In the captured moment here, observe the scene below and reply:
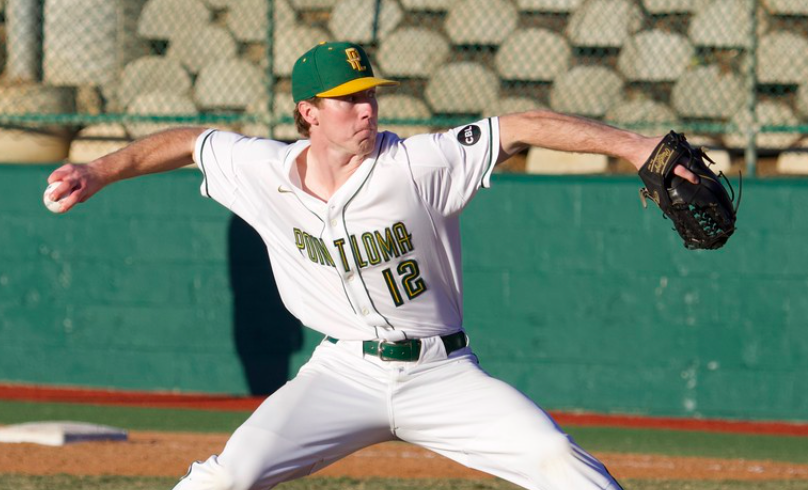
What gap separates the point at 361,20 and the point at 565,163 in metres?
2.28

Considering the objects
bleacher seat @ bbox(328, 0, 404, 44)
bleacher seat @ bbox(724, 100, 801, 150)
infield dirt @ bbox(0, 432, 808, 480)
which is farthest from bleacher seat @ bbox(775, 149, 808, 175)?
bleacher seat @ bbox(328, 0, 404, 44)

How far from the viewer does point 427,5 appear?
1056 cm

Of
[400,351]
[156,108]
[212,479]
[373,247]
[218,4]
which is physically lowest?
[212,479]

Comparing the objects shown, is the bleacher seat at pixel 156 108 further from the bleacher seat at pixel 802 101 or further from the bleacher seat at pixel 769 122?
the bleacher seat at pixel 802 101

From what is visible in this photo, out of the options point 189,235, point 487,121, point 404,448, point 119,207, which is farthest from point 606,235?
point 487,121

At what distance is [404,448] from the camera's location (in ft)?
25.3

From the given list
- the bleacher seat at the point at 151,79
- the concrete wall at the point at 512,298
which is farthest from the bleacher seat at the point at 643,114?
the bleacher seat at the point at 151,79

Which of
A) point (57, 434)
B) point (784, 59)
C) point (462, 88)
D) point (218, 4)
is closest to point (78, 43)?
point (218, 4)

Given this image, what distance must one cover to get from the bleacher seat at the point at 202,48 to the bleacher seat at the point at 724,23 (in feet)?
13.8

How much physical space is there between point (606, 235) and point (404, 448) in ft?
7.65

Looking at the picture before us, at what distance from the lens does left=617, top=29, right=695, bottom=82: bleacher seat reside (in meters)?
10.1

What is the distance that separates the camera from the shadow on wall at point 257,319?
30.7 feet

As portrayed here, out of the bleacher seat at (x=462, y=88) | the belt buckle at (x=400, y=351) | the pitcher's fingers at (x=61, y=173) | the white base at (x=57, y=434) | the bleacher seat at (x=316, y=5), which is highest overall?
the bleacher seat at (x=316, y=5)

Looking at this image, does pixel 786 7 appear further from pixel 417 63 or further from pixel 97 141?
pixel 97 141
